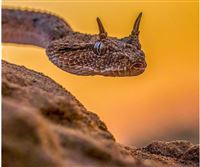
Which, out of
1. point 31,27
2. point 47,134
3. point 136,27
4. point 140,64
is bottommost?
point 47,134

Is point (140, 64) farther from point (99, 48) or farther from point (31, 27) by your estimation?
point (31, 27)

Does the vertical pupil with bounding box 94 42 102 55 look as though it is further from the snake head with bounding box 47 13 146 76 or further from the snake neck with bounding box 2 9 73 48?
the snake neck with bounding box 2 9 73 48

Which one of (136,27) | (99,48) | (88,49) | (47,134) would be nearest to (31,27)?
(88,49)

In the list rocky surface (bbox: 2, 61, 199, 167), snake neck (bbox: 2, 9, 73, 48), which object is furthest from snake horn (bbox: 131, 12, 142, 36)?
rocky surface (bbox: 2, 61, 199, 167)

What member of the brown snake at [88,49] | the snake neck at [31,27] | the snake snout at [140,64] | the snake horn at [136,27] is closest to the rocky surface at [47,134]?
the snake snout at [140,64]

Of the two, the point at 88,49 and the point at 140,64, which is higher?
the point at 88,49

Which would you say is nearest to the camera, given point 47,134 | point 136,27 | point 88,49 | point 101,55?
point 47,134
